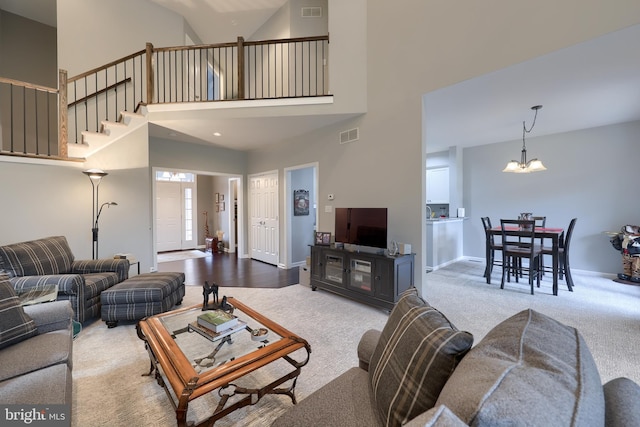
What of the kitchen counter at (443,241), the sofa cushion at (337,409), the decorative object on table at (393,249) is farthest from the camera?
the kitchen counter at (443,241)

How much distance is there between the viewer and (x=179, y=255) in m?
7.14

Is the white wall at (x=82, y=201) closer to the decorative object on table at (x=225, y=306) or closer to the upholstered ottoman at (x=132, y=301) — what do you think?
the upholstered ottoman at (x=132, y=301)

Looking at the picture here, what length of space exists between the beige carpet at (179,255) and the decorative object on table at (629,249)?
838 cm

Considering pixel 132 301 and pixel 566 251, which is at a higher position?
pixel 566 251

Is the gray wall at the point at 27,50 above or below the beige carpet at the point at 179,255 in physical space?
above

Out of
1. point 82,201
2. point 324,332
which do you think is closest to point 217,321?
point 324,332

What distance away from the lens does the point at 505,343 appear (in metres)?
0.81

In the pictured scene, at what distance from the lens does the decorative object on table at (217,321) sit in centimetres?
177

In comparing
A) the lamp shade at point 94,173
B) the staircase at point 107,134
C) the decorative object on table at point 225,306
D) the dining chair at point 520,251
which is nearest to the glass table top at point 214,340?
the decorative object on table at point 225,306

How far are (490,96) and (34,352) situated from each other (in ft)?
16.1

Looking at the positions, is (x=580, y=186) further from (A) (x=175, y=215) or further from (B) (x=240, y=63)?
(A) (x=175, y=215)

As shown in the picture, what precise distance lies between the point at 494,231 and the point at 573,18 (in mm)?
2944

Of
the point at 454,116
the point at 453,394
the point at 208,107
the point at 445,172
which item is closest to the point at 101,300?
the point at 208,107

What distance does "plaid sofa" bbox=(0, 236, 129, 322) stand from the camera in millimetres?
2609
